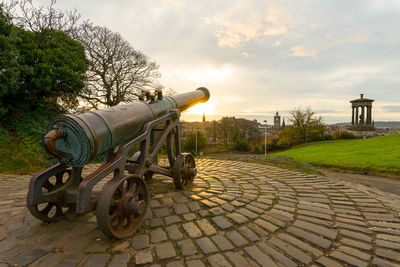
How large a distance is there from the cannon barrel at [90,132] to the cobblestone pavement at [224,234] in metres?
0.97

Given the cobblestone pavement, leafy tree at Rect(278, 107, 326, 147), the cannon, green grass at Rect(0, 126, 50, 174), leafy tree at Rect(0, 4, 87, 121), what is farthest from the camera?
leafy tree at Rect(278, 107, 326, 147)

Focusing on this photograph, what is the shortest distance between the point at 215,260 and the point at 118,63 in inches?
620

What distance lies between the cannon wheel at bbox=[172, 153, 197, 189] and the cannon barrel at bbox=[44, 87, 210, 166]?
1110 millimetres

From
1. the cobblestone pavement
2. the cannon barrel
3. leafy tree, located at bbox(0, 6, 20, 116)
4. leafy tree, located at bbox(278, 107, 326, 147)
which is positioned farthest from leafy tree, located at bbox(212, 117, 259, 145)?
the cannon barrel

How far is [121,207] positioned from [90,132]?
0.96m

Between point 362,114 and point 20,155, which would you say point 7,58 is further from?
point 362,114

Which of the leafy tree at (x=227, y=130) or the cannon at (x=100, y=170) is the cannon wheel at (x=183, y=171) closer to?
the cannon at (x=100, y=170)

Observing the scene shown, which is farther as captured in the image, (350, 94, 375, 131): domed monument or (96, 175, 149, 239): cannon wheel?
(350, 94, 375, 131): domed monument

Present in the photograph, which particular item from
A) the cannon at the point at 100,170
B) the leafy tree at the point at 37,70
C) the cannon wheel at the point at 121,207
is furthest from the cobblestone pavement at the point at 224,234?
the leafy tree at the point at 37,70

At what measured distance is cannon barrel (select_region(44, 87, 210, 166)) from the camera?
2.17m

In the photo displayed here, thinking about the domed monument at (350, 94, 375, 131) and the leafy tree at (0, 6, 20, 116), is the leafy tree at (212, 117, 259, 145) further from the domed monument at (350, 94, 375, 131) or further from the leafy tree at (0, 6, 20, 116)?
the leafy tree at (0, 6, 20, 116)

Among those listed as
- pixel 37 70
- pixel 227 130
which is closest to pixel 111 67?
pixel 37 70

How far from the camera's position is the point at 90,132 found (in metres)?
2.22

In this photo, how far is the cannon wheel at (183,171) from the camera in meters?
3.87
